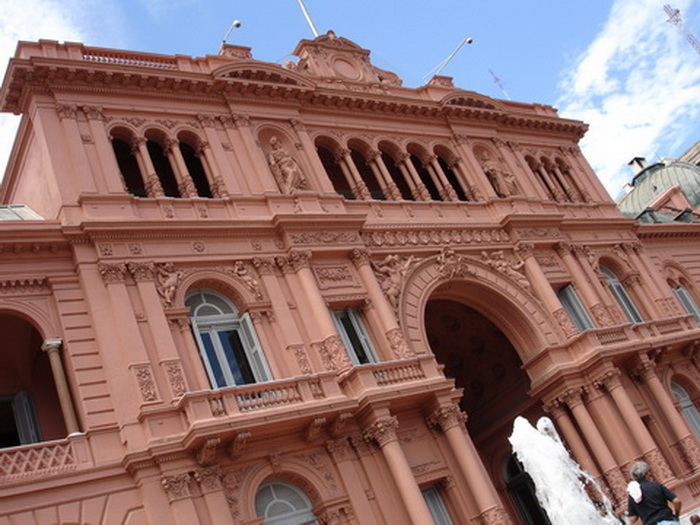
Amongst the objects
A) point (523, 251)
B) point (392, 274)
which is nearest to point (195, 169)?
point (392, 274)

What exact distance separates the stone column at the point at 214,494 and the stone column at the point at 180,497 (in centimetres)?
31

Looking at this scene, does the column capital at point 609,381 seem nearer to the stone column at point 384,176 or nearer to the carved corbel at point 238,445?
the stone column at point 384,176

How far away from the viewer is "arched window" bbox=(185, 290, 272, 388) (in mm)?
20125

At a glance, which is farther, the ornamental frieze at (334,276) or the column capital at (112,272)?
the ornamental frieze at (334,276)

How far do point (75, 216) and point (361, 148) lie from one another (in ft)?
38.5

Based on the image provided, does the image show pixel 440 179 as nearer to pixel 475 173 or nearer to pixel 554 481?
pixel 475 173

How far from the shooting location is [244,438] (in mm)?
17578

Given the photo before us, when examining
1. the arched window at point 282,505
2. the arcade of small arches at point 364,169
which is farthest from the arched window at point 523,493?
the arched window at point 282,505

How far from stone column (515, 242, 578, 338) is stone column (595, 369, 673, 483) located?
6.53 ft

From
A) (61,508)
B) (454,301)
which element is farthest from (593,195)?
(61,508)

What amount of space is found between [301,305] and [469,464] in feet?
21.3

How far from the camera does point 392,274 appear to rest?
24.3 m

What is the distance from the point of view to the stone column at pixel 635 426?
24.7 meters

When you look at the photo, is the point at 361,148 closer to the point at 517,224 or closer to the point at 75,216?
the point at 517,224
